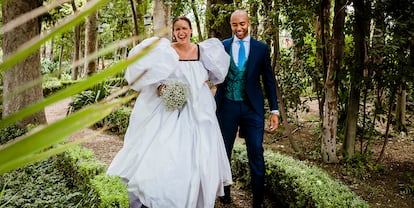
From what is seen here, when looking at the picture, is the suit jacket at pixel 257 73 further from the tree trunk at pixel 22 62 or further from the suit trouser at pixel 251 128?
the tree trunk at pixel 22 62

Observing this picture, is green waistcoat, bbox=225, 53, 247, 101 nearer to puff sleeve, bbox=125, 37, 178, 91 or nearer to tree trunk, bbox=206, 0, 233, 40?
puff sleeve, bbox=125, 37, 178, 91

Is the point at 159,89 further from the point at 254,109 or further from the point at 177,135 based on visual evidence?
the point at 254,109

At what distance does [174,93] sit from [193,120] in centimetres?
33

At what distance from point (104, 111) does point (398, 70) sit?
4.87 m

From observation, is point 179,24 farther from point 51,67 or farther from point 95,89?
point 51,67

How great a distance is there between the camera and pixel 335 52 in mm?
5379

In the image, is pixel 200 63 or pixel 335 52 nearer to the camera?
pixel 200 63

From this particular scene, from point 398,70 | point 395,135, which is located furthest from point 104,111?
point 395,135

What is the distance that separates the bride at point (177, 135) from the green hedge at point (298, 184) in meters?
0.64

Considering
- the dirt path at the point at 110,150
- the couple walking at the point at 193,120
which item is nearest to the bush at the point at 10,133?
the dirt path at the point at 110,150

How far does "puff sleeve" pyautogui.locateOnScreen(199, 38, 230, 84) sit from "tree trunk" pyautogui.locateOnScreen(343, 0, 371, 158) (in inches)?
65.9

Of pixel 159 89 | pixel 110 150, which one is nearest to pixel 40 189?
pixel 110 150

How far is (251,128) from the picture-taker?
404 centimetres

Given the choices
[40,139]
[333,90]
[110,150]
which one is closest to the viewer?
[40,139]
